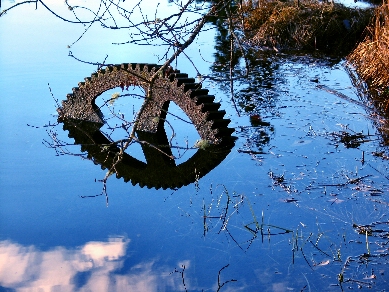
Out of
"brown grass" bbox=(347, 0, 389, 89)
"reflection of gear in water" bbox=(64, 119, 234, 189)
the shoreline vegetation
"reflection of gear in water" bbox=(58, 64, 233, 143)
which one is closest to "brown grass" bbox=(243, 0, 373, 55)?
the shoreline vegetation

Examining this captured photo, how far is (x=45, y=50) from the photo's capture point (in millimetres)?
15719

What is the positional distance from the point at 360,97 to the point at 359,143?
2664 mm

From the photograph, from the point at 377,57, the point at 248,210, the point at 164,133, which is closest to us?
the point at 248,210

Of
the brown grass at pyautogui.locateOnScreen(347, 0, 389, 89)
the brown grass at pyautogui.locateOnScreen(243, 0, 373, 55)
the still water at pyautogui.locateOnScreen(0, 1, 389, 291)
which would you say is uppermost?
the brown grass at pyautogui.locateOnScreen(243, 0, 373, 55)

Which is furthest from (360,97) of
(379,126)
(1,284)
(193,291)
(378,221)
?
(1,284)

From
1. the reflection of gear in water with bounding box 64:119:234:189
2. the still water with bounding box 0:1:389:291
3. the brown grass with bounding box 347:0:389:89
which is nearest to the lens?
the still water with bounding box 0:1:389:291

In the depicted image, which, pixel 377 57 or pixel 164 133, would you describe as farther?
pixel 377 57

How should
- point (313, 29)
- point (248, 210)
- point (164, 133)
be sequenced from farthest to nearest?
point (313, 29) < point (164, 133) < point (248, 210)

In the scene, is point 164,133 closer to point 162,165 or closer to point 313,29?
point 162,165

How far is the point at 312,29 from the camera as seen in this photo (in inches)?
631

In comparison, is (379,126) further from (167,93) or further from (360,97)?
(167,93)

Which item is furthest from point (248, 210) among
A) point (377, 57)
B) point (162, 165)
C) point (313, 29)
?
point (313, 29)

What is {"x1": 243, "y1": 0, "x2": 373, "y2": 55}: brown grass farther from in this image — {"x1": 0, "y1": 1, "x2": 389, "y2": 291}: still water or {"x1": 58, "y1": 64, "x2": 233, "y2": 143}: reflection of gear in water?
{"x1": 58, "y1": 64, "x2": 233, "y2": 143}: reflection of gear in water

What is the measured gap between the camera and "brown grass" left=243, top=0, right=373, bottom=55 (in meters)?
15.9
